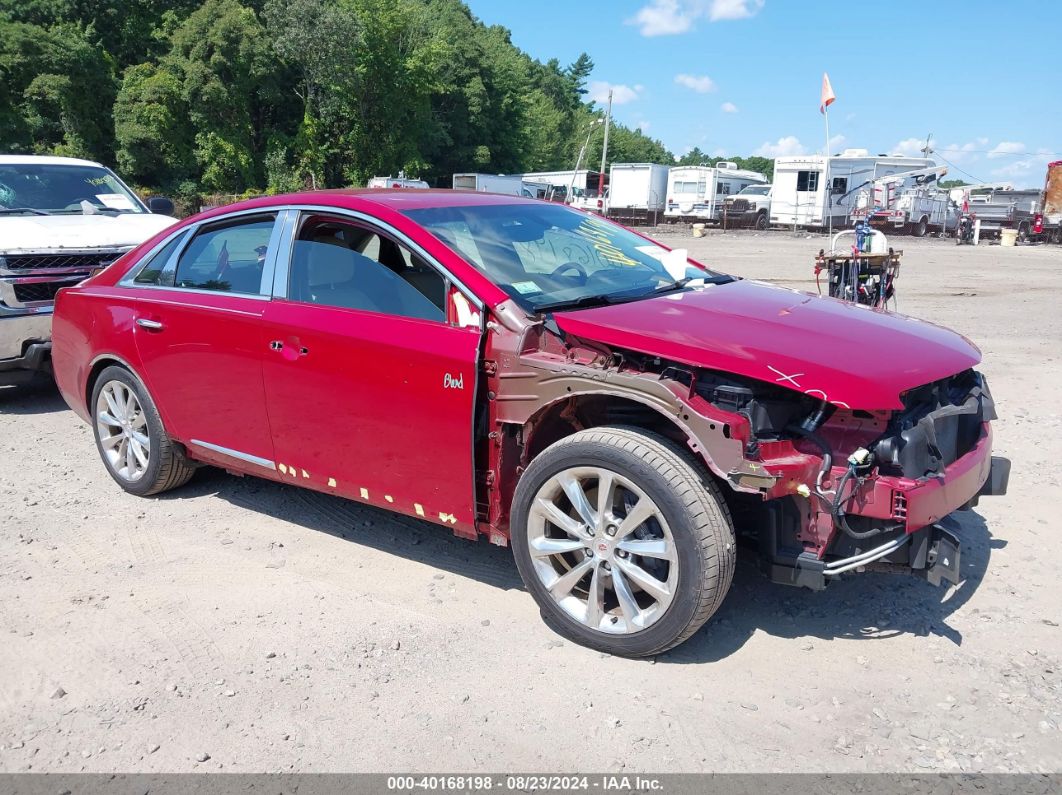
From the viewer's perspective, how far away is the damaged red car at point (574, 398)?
3.06 meters

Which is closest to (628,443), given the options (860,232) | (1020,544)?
(1020,544)

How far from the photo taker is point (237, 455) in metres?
4.46

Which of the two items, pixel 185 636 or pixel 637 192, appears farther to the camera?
pixel 637 192

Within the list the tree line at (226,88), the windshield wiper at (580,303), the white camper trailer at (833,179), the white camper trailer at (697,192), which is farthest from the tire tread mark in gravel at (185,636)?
the tree line at (226,88)

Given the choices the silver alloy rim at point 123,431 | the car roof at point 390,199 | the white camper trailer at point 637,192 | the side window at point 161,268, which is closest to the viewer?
the car roof at point 390,199

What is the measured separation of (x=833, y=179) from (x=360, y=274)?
1399 inches

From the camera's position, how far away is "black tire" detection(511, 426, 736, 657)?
304 cm

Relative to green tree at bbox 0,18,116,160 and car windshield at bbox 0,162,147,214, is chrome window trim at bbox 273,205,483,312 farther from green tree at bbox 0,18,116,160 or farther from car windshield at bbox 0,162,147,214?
green tree at bbox 0,18,116,160

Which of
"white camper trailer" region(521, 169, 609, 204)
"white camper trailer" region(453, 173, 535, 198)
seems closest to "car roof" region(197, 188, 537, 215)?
"white camper trailer" region(453, 173, 535, 198)

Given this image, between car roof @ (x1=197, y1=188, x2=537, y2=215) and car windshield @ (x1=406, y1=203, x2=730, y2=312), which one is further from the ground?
car roof @ (x1=197, y1=188, x2=537, y2=215)

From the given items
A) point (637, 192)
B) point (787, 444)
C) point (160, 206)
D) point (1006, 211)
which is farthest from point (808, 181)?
point (787, 444)

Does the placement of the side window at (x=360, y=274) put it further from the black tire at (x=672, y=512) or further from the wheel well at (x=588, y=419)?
the black tire at (x=672, y=512)

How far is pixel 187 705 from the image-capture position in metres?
3.08

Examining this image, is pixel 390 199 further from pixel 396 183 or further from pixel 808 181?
pixel 808 181
